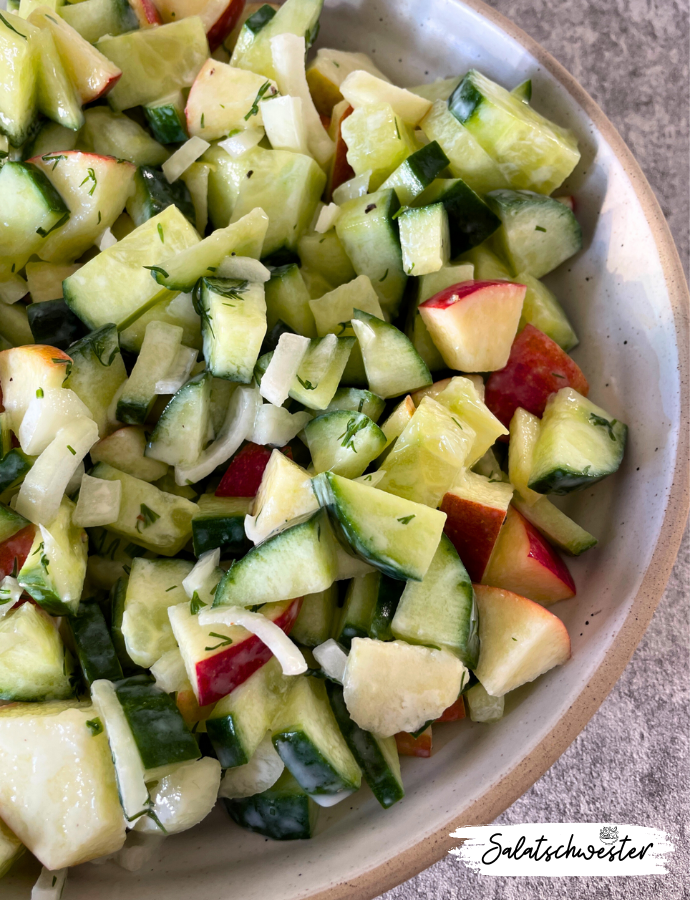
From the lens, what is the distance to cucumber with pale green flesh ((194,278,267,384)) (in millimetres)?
1209

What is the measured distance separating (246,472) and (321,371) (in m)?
0.23

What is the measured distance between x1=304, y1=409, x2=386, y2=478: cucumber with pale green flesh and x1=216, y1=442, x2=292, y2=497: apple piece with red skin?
0.25 ft

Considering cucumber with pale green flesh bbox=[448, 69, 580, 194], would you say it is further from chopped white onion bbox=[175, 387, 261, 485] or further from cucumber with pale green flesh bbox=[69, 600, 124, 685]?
cucumber with pale green flesh bbox=[69, 600, 124, 685]

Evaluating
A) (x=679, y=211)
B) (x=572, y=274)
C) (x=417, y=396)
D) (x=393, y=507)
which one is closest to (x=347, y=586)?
(x=393, y=507)

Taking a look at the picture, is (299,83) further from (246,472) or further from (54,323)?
(246,472)

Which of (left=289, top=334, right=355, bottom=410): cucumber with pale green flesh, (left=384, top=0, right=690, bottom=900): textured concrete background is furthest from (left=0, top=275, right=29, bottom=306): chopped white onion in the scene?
(left=384, top=0, right=690, bottom=900): textured concrete background

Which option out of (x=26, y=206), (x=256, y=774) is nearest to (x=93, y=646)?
(x=256, y=774)

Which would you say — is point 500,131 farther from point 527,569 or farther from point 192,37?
point 527,569

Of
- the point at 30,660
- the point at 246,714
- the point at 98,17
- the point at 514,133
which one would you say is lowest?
the point at 30,660

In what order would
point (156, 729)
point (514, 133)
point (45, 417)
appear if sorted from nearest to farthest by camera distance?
point (156, 729)
point (45, 417)
point (514, 133)

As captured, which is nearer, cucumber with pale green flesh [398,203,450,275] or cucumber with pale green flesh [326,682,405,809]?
cucumber with pale green flesh [326,682,405,809]

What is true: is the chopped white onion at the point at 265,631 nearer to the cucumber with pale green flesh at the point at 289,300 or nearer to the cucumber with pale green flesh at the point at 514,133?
the cucumber with pale green flesh at the point at 289,300

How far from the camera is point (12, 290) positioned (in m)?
1.35

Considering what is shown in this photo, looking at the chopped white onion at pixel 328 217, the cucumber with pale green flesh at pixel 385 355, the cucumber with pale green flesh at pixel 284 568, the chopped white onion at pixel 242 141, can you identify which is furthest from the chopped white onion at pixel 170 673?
the chopped white onion at pixel 242 141
